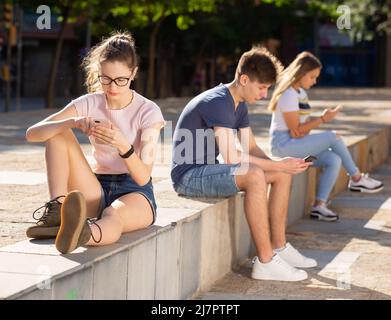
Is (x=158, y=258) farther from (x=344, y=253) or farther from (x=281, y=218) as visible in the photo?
(x=344, y=253)

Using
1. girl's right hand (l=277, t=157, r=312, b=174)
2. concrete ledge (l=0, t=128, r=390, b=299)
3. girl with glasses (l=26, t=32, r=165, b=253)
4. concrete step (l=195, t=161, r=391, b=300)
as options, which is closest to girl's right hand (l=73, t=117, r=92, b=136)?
girl with glasses (l=26, t=32, r=165, b=253)

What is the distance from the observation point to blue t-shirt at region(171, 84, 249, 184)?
20.9ft

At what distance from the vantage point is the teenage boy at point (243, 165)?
6.23m

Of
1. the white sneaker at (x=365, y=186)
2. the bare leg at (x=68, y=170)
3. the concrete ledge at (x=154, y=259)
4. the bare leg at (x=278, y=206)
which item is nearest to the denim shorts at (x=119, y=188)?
the bare leg at (x=68, y=170)

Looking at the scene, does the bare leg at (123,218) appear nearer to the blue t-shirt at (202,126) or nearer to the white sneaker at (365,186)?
the blue t-shirt at (202,126)

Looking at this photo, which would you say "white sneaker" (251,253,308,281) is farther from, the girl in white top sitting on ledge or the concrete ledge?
the girl in white top sitting on ledge

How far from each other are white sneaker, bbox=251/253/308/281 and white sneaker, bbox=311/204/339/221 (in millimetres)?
2603

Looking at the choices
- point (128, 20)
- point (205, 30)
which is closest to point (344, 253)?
point (128, 20)

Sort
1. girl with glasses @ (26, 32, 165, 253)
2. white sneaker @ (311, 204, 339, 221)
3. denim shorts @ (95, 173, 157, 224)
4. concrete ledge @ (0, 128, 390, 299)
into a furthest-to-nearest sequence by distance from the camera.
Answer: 1. white sneaker @ (311, 204, 339, 221)
2. denim shorts @ (95, 173, 157, 224)
3. girl with glasses @ (26, 32, 165, 253)
4. concrete ledge @ (0, 128, 390, 299)

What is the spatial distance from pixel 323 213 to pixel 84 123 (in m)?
4.33

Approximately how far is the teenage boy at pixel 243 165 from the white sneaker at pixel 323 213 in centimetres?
221

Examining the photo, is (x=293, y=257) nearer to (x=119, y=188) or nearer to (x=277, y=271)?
(x=277, y=271)

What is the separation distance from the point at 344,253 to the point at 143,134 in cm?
254

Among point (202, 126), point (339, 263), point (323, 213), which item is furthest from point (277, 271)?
point (323, 213)
